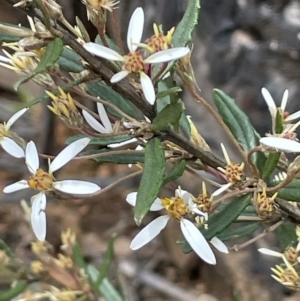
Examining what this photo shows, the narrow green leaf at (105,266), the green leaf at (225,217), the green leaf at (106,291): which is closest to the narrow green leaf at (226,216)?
the green leaf at (225,217)

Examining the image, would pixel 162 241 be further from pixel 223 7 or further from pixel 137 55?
pixel 137 55

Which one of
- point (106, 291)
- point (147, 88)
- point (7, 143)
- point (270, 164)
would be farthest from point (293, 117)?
point (106, 291)

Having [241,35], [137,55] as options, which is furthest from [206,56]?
[137,55]

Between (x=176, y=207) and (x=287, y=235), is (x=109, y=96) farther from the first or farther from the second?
(x=287, y=235)

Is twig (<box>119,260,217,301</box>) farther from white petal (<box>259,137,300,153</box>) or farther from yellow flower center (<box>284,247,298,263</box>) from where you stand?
white petal (<box>259,137,300,153</box>)

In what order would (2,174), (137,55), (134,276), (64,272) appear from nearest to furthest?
(137,55)
(64,272)
(134,276)
(2,174)
